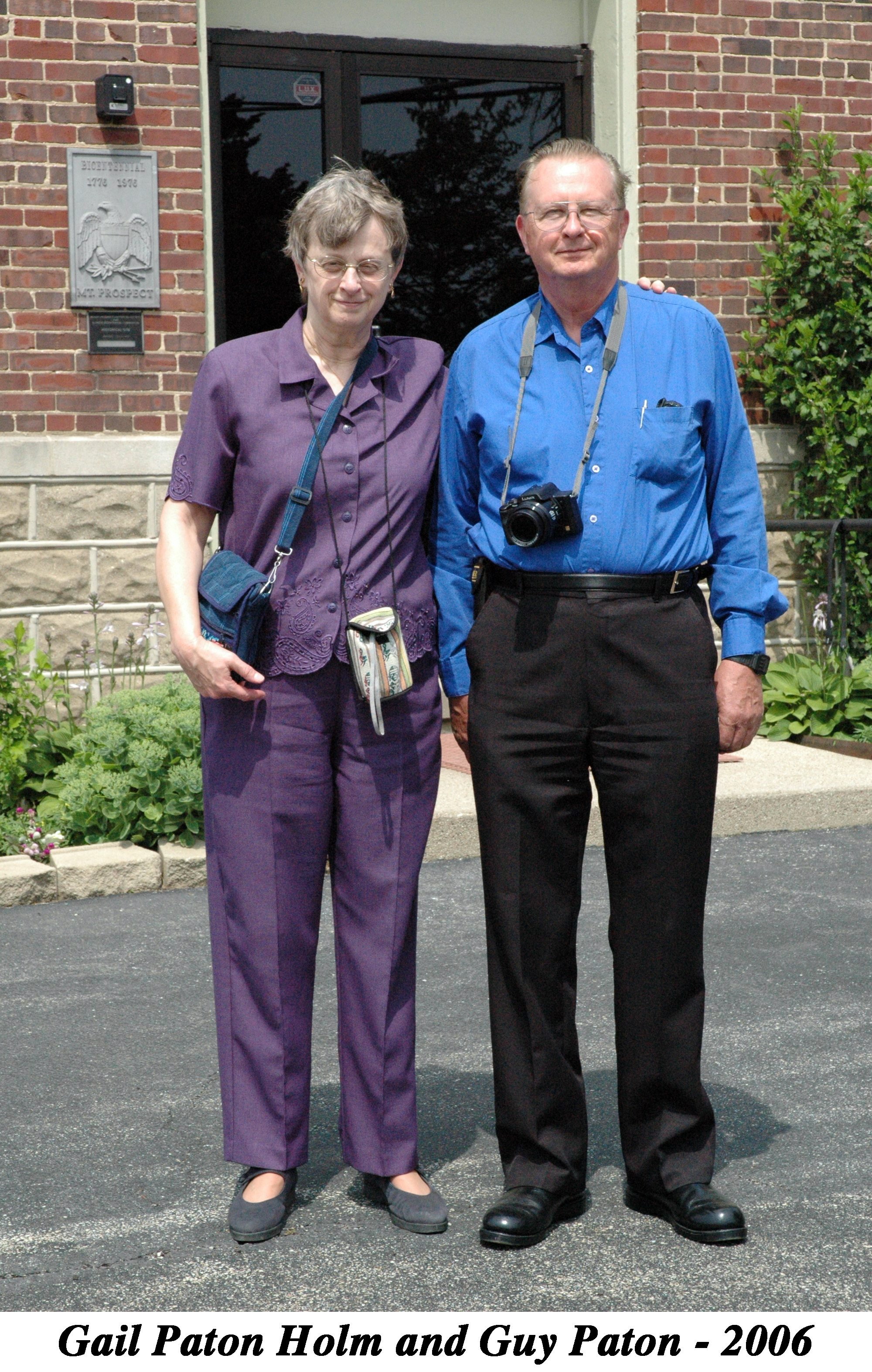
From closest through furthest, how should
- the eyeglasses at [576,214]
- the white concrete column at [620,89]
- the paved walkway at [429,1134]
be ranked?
1. the paved walkway at [429,1134]
2. the eyeglasses at [576,214]
3. the white concrete column at [620,89]

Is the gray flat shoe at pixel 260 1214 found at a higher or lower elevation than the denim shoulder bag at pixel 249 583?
lower

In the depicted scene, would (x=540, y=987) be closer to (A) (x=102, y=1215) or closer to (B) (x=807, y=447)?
(A) (x=102, y=1215)

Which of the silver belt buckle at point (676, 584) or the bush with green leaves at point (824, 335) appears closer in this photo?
the silver belt buckle at point (676, 584)

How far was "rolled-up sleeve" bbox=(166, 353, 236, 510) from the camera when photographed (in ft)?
10.5

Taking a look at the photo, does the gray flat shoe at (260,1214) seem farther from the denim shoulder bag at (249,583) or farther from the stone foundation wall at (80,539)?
the stone foundation wall at (80,539)

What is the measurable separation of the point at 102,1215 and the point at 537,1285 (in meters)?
0.98

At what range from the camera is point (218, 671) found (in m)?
3.12

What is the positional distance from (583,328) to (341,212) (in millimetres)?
538

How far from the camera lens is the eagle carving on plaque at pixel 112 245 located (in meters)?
7.33

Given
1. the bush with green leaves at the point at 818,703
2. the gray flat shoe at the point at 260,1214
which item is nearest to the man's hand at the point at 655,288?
the gray flat shoe at the point at 260,1214

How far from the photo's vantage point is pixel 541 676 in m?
3.15

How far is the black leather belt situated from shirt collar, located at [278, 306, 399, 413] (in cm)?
47

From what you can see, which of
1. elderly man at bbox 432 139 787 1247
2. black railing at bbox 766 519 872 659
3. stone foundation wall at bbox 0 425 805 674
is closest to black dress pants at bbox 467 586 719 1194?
elderly man at bbox 432 139 787 1247

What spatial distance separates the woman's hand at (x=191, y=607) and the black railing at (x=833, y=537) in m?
5.60
